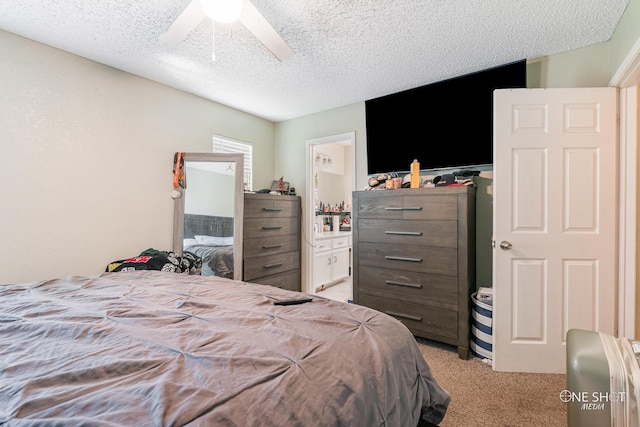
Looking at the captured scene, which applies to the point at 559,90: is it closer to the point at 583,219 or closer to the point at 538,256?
the point at 583,219

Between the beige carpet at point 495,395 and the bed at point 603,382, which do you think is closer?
the bed at point 603,382

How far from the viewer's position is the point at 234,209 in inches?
127

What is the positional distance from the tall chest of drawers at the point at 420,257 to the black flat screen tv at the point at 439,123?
48 cm

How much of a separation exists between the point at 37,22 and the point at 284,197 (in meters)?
2.55

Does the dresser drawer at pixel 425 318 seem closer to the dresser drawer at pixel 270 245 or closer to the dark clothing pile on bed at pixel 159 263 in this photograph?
the dresser drawer at pixel 270 245

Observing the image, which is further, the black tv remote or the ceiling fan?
the ceiling fan

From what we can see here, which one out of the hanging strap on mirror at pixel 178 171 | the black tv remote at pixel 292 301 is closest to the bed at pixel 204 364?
the black tv remote at pixel 292 301

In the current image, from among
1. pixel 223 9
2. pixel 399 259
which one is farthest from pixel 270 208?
pixel 223 9

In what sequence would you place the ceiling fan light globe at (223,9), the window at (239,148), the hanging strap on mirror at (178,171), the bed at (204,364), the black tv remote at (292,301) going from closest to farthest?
the bed at (204,364), the black tv remote at (292,301), the ceiling fan light globe at (223,9), the hanging strap on mirror at (178,171), the window at (239,148)

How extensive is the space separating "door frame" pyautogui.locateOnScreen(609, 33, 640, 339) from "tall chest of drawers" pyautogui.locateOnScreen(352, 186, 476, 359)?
91 cm

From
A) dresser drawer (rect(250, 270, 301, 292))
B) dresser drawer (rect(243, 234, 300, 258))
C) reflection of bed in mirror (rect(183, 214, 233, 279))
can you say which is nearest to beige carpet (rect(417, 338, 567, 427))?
dresser drawer (rect(250, 270, 301, 292))

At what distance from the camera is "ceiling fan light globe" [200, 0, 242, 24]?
4.84ft

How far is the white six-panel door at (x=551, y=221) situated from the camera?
2.03 meters

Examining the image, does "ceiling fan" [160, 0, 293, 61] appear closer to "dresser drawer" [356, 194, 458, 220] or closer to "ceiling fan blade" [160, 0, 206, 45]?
"ceiling fan blade" [160, 0, 206, 45]
